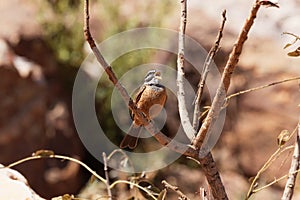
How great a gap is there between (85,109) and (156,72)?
10.4ft

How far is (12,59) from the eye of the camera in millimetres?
5035

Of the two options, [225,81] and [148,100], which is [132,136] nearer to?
[148,100]

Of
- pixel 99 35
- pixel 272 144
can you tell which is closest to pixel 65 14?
pixel 99 35

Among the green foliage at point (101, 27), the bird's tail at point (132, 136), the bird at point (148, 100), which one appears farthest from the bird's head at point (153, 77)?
the green foliage at point (101, 27)

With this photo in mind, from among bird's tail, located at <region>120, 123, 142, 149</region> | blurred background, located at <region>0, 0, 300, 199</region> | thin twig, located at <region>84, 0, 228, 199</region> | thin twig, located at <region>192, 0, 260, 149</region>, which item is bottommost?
thin twig, located at <region>84, 0, 228, 199</region>

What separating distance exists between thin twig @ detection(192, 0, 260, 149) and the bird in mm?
949

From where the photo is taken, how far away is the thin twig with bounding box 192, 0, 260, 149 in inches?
35.6

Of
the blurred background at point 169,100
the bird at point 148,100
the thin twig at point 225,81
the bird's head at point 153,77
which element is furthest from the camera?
the blurred background at point 169,100

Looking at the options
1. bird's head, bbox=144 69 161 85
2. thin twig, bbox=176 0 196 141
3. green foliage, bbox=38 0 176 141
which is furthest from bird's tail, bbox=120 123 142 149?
green foliage, bbox=38 0 176 141

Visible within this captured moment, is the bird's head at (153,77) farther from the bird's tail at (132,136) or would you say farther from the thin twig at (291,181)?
the thin twig at (291,181)

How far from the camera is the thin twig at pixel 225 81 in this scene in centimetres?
90

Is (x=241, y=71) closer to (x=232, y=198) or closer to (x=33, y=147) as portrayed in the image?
(x=232, y=198)

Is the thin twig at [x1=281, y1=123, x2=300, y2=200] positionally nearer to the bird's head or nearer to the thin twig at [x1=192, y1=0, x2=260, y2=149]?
the thin twig at [x1=192, y1=0, x2=260, y2=149]

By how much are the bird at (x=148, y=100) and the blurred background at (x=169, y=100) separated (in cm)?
238
